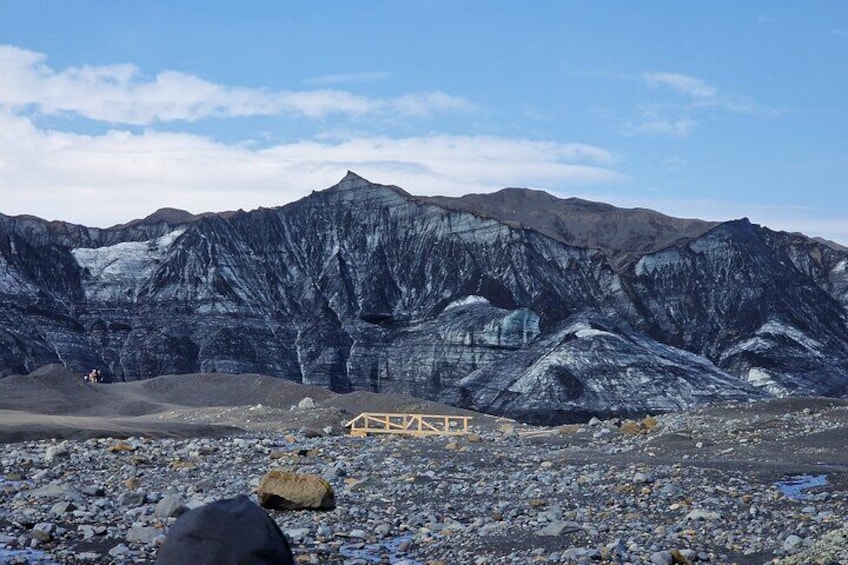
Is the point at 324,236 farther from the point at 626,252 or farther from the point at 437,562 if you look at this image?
the point at 437,562

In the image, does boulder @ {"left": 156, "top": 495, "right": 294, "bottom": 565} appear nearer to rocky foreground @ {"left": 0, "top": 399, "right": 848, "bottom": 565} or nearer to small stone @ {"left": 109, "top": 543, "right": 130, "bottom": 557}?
rocky foreground @ {"left": 0, "top": 399, "right": 848, "bottom": 565}

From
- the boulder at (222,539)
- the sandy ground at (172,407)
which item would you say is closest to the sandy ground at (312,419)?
the sandy ground at (172,407)

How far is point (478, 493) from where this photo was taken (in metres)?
17.3

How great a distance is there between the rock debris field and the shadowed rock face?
31372mm

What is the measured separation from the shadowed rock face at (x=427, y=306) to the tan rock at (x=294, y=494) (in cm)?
4223

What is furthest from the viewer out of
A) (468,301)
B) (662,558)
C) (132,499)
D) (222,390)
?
(468,301)

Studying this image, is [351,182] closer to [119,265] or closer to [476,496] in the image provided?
[119,265]

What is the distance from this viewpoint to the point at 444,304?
75375 mm

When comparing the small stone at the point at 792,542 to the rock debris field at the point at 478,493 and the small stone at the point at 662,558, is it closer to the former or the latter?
the rock debris field at the point at 478,493

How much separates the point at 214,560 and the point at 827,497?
10.6 meters

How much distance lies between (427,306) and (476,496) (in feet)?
194

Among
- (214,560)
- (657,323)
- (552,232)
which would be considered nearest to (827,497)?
(214,560)

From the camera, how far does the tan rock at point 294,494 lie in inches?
592

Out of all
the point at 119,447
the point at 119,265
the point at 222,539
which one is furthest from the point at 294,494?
the point at 119,265
